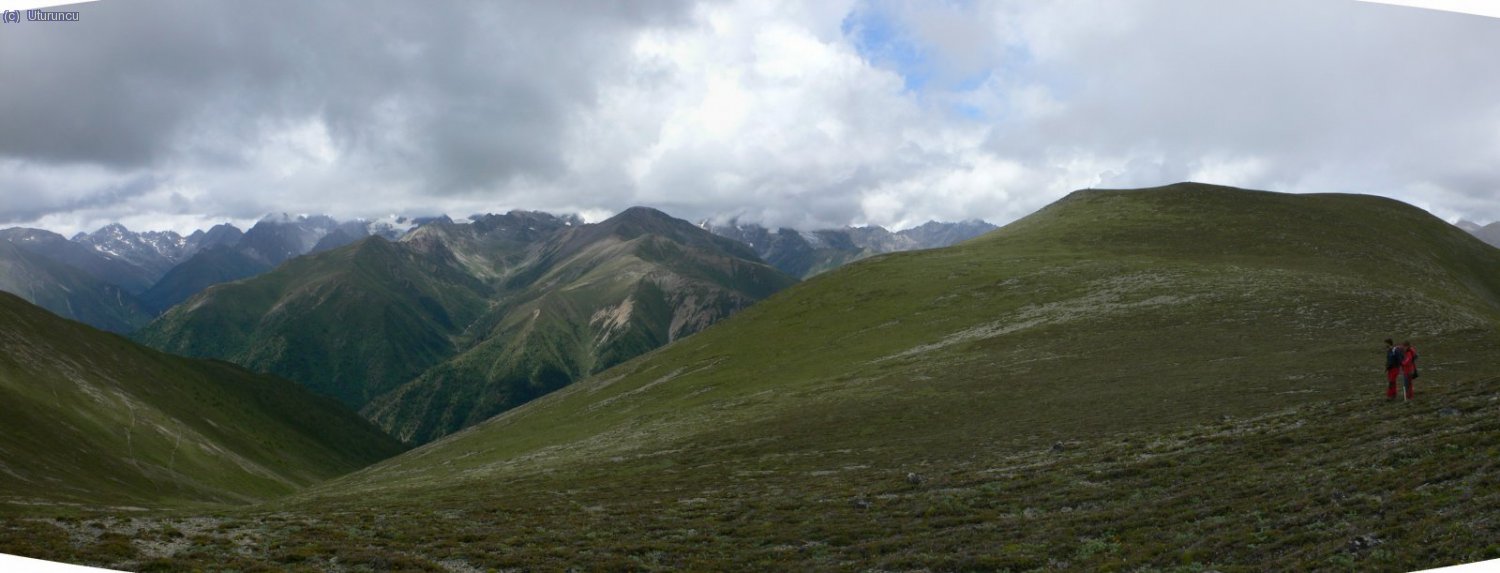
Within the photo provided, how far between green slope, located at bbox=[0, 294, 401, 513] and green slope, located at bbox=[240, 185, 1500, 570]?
2285 centimetres

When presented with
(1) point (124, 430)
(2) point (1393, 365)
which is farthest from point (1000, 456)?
(1) point (124, 430)

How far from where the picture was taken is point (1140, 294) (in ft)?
305

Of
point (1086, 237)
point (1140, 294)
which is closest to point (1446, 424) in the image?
point (1140, 294)

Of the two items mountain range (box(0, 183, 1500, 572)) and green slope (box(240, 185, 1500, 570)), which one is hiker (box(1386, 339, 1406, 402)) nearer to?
mountain range (box(0, 183, 1500, 572))

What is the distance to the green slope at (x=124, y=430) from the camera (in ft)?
224

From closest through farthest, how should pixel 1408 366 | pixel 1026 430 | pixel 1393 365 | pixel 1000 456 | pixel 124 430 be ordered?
1. pixel 1408 366
2. pixel 1393 365
3. pixel 1000 456
4. pixel 1026 430
5. pixel 124 430

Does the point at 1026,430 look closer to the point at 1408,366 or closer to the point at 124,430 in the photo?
the point at 1408,366

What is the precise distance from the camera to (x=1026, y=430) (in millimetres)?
45719

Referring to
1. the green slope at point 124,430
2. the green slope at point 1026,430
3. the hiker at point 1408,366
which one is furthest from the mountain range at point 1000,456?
the green slope at point 124,430

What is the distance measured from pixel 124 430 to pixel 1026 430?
116 m

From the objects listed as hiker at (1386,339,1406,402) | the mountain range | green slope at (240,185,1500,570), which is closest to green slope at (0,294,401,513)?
the mountain range

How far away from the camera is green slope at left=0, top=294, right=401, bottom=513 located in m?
68.3

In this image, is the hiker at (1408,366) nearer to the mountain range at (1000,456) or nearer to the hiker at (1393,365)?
the hiker at (1393,365)

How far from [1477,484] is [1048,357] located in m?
49.1
